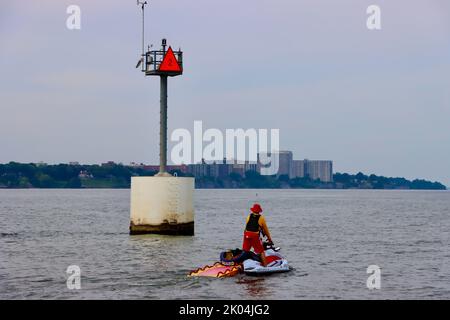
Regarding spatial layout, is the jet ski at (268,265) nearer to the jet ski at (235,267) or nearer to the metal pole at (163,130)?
the jet ski at (235,267)

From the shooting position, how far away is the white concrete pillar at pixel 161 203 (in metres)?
43.7

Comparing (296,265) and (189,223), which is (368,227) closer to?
(189,223)

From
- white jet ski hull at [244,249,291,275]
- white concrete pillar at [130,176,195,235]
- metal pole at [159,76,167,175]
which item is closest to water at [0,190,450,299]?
white jet ski hull at [244,249,291,275]

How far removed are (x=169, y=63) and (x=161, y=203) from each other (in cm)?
879

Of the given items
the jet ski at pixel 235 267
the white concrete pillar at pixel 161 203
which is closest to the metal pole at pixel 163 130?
the white concrete pillar at pixel 161 203

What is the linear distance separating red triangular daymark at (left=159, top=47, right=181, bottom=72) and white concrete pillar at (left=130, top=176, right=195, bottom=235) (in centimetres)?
690

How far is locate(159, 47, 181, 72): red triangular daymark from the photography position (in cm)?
4634

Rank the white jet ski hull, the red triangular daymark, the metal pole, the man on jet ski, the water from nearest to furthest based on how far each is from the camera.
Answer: the water, the man on jet ski, the white jet ski hull, the red triangular daymark, the metal pole

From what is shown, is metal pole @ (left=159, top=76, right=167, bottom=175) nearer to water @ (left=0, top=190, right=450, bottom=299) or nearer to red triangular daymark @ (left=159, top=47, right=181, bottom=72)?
red triangular daymark @ (left=159, top=47, right=181, bottom=72)

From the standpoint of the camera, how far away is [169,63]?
46.5 metres

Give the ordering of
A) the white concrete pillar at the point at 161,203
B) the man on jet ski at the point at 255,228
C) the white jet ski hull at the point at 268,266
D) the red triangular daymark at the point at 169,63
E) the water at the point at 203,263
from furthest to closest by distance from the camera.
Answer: the red triangular daymark at the point at 169,63
the white concrete pillar at the point at 161,203
the white jet ski hull at the point at 268,266
the man on jet ski at the point at 255,228
the water at the point at 203,263

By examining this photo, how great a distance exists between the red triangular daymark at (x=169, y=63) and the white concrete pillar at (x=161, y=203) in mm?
6896

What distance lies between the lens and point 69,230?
197 ft
